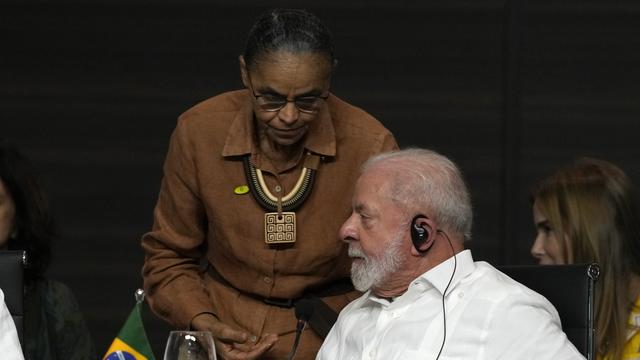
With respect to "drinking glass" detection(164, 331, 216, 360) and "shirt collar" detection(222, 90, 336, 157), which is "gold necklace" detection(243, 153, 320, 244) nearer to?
"shirt collar" detection(222, 90, 336, 157)

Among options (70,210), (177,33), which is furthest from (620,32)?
(70,210)

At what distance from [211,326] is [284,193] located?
396mm

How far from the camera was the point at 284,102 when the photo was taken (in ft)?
10.6

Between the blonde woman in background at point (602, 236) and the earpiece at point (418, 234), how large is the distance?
2.27ft

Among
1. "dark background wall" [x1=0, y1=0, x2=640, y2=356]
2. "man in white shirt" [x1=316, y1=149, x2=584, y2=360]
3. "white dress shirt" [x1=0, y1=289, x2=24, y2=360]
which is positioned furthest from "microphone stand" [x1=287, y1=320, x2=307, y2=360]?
"dark background wall" [x1=0, y1=0, x2=640, y2=356]

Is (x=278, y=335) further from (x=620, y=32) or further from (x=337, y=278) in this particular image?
(x=620, y=32)

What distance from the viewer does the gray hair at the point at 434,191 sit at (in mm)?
3230

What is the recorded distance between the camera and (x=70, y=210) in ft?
17.6

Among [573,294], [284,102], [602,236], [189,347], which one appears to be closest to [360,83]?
[602,236]

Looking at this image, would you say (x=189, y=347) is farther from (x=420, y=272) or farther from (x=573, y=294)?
(x=573, y=294)

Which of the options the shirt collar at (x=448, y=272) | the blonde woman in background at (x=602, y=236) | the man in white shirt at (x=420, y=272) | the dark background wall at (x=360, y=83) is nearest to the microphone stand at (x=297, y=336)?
the man in white shirt at (x=420, y=272)

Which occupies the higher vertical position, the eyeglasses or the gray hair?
the eyeglasses

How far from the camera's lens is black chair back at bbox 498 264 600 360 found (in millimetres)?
3193

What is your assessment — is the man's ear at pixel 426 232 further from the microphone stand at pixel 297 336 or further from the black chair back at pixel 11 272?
the black chair back at pixel 11 272
